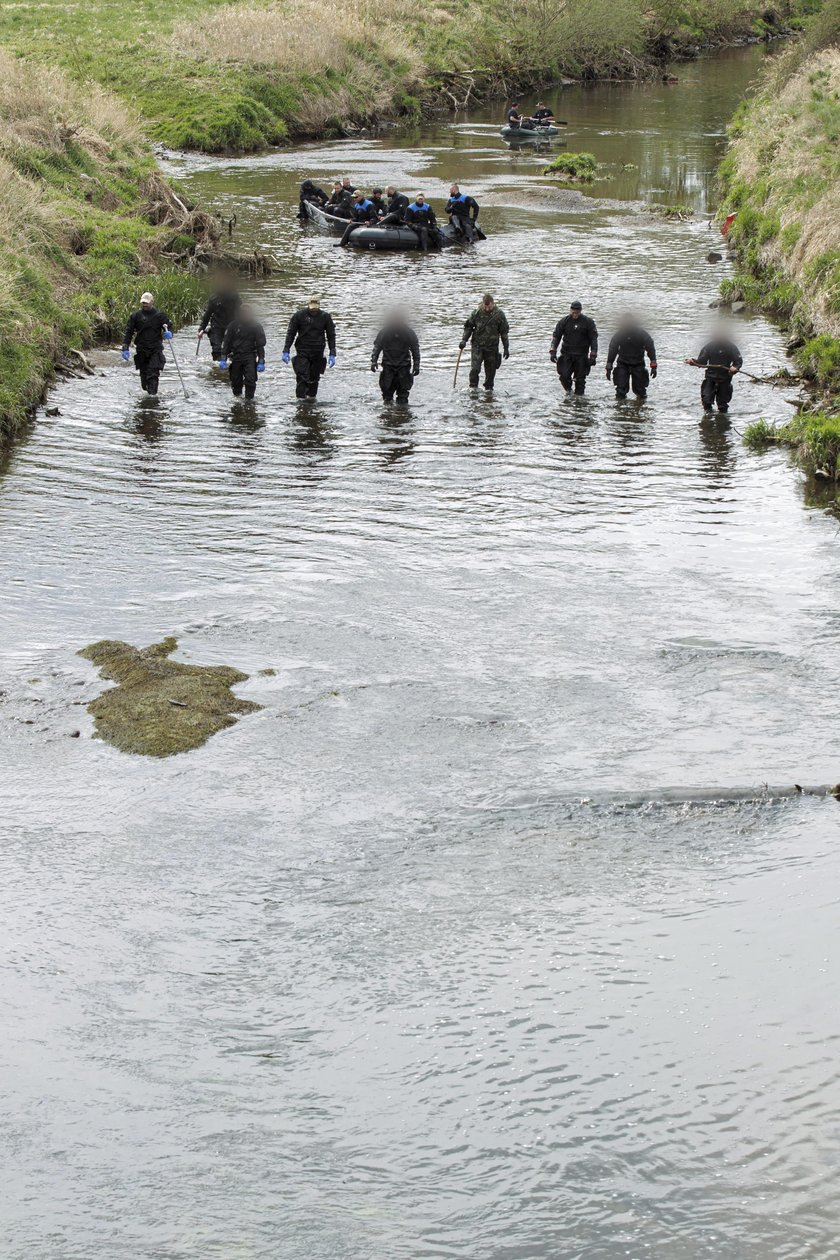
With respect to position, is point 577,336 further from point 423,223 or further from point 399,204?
point 399,204

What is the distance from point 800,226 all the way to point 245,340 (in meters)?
12.1

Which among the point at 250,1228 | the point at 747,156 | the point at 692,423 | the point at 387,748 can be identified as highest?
the point at 747,156

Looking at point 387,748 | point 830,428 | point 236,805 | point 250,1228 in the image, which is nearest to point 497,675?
point 387,748

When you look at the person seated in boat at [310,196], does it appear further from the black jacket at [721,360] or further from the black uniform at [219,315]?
the black jacket at [721,360]

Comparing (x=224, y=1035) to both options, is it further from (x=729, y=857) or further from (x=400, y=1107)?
(x=729, y=857)

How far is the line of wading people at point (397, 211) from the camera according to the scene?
34562 millimetres

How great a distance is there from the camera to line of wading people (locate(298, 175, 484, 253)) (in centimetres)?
3456

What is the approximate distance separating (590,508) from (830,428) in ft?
13.1

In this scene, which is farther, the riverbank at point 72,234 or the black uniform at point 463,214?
the black uniform at point 463,214

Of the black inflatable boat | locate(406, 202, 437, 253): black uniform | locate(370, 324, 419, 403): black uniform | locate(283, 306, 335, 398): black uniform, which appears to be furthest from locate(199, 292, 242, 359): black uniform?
locate(406, 202, 437, 253): black uniform

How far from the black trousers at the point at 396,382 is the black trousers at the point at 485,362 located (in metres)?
1.07

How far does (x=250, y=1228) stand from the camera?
7.61m

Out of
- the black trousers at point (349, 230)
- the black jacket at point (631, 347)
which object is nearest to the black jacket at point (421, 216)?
the black trousers at point (349, 230)

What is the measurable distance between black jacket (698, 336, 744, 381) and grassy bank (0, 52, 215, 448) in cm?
1040
